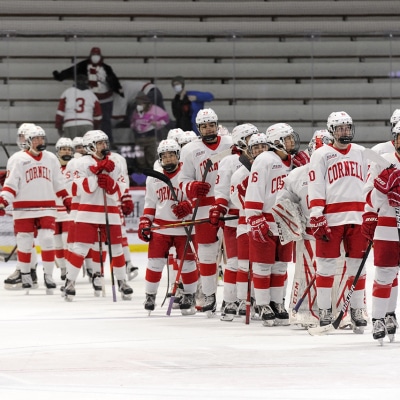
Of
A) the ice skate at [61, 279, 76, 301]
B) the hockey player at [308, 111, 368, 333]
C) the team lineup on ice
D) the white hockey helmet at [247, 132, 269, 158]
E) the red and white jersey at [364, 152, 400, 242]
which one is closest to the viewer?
the red and white jersey at [364, 152, 400, 242]

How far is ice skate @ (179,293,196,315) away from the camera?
8.70 meters

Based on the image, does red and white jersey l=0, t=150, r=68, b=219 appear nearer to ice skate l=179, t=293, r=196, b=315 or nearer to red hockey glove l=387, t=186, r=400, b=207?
ice skate l=179, t=293, r=196, b=315

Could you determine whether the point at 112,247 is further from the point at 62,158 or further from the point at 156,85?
the point at 156,85

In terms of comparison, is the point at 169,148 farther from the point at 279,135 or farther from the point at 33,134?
the point at 33,134

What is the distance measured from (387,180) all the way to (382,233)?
31 cm

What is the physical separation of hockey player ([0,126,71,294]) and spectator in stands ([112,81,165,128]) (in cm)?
352

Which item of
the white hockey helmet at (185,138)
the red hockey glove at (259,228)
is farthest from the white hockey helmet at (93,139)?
the red hockey glove at (259,228)

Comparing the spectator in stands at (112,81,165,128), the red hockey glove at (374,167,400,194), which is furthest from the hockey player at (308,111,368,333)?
the spectator in stands at (112,81,165,128)

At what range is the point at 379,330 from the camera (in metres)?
6.57

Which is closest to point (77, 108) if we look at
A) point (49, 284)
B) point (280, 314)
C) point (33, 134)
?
point (33, 134)

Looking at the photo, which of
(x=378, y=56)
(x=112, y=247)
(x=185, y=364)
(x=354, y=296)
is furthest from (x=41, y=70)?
(x=185, y=364)

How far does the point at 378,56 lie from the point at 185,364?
31.4 feet

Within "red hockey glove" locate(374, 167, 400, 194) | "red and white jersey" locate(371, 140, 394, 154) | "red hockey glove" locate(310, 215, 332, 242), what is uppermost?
"red and white jersey" locate(371, 140, 394, 154)

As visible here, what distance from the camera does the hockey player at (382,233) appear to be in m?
6.54
